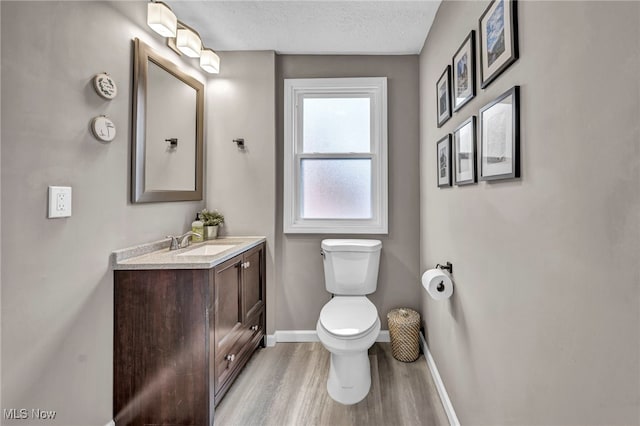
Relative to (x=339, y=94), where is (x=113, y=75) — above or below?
below

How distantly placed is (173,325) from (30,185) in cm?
86

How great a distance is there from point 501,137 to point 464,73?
1.74 ft

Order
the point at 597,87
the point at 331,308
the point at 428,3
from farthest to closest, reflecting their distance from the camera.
Answer: the point at 331,308 → the point at 428,3 → the point at 597,87

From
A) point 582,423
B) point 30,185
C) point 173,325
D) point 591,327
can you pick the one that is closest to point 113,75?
point 30,185

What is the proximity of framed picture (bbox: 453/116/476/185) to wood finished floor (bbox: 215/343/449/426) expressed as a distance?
51.5 inches

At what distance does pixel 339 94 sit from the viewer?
2.44m

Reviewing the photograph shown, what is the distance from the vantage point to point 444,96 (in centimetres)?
168

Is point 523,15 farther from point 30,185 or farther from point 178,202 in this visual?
point 178,202

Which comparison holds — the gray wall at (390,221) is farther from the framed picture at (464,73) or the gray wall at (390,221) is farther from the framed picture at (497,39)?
the framed picture at (497,39)

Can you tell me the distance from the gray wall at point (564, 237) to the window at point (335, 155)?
1.17m

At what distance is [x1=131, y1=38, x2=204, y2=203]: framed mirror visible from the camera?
160 centimetres

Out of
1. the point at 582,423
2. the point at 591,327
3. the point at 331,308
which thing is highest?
the point at 591,327

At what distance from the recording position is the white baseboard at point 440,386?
57.4 inches

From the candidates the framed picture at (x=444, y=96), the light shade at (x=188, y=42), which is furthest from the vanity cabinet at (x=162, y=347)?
the framed picture at (x=444, y=96)
